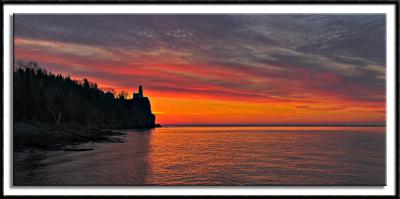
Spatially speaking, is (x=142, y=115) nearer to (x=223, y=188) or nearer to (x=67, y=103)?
(x=67, y=103)

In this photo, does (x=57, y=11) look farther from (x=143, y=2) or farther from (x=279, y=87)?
(x=279, y=87)

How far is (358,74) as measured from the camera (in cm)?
1288

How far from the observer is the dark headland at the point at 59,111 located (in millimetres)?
18156

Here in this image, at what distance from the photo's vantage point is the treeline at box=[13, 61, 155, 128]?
17603mm

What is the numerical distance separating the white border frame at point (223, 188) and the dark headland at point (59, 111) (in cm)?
175

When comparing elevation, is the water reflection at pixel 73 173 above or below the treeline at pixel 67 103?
below

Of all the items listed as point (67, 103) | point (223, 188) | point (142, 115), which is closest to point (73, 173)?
point (223, 188)

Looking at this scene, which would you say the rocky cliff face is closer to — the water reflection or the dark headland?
the dark headland

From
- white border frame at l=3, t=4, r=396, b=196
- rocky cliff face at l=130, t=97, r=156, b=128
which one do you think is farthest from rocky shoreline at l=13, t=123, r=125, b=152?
rocky cliff face at l=130, t=97, r=156, b=128

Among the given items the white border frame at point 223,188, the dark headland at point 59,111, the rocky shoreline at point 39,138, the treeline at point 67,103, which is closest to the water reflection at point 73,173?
the rocky shoreline at point 39,138

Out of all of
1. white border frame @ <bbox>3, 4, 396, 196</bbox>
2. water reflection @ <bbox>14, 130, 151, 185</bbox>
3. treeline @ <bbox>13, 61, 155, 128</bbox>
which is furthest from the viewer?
treeline @ <bbox>13, 61, 155, 128</bbox>

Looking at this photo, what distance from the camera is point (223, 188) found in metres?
8.52

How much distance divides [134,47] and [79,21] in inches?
100

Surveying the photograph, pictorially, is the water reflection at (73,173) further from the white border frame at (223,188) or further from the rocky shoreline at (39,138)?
the white border frame at (223,188)
